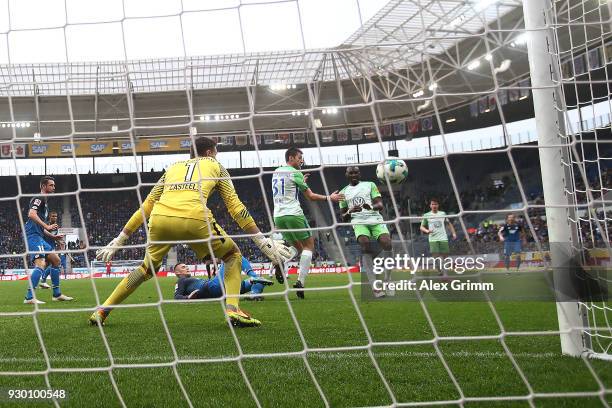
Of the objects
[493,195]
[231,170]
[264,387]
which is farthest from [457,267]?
[231,170]

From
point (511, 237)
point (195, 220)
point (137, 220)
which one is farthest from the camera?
point (511, 237)

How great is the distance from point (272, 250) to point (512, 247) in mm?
8625

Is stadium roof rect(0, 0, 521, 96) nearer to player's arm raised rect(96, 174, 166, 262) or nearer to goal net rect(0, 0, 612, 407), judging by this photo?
goal net rect(0, 0, 612, 407)

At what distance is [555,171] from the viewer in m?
2.48

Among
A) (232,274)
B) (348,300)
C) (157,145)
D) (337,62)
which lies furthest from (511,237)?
(157,145)

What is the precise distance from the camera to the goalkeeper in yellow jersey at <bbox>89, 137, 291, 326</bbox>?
3.46m

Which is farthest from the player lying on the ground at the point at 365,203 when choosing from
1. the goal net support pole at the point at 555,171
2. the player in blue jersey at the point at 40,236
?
the player in blue jersey at the point at 40,236

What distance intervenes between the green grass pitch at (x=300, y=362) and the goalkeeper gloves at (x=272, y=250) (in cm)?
53

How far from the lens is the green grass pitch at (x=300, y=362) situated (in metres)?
2.02

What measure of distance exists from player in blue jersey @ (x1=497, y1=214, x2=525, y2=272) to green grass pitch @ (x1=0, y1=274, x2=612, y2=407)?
6.24 m

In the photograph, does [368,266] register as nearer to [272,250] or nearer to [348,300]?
[348,300]

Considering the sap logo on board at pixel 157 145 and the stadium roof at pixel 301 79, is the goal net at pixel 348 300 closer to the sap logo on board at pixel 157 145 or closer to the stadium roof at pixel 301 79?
the stadium roof at pixel 301 79

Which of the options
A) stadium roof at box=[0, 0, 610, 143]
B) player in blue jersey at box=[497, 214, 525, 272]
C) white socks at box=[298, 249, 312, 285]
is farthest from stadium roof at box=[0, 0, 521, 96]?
white socks at box=[298, 249, 312, 285]

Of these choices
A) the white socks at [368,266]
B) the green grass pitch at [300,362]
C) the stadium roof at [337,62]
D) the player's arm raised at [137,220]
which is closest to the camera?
the green grass pitch at [300,362]
